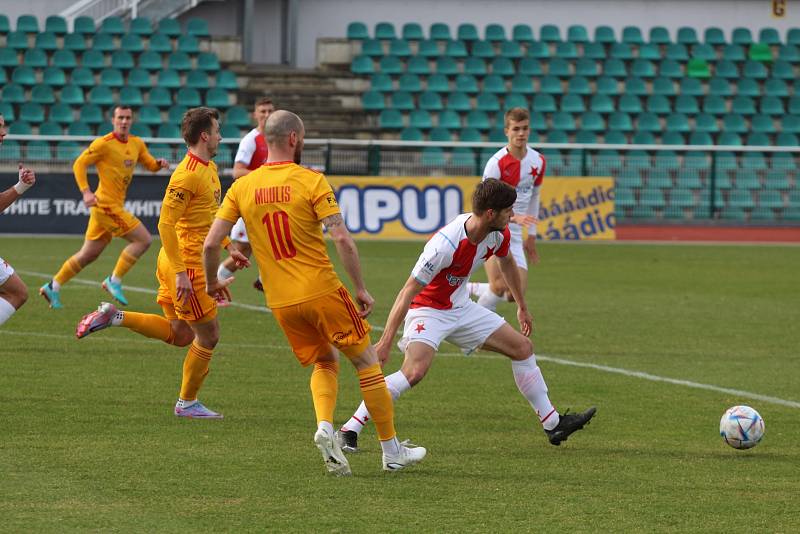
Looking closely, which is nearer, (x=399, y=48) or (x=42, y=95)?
(x=42, y=95)

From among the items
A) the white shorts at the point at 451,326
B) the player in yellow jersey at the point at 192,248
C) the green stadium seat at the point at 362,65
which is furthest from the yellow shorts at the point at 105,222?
the green stadium seat at the point at 362,65

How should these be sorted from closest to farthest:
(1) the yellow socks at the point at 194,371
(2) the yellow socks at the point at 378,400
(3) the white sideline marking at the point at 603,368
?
(2) the yellow socks at the point at 378,400, (1) the yellow socks at the point at 194,371, (3) the white sideline marking at the point at 603,368

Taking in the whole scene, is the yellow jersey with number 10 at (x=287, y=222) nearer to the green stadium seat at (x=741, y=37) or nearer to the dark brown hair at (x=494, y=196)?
the dark brown hair at (x=494, y=196)

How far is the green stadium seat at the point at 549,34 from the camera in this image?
3325cm

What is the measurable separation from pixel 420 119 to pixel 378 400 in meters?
23.7

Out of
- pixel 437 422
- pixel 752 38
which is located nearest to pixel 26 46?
pixel 752 38

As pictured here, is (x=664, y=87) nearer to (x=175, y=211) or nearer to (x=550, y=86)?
(x=550, y=86)

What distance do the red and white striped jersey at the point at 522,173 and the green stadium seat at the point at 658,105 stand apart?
19.9 m

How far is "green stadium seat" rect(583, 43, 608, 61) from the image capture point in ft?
108

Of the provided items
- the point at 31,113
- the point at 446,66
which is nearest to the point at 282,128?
the point at 31,113

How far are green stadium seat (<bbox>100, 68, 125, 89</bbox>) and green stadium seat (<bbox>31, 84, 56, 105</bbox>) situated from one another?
3.88ft

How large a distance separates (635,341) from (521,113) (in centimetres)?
244

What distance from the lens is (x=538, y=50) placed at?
32.7 m

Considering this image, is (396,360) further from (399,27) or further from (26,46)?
(399,27)
